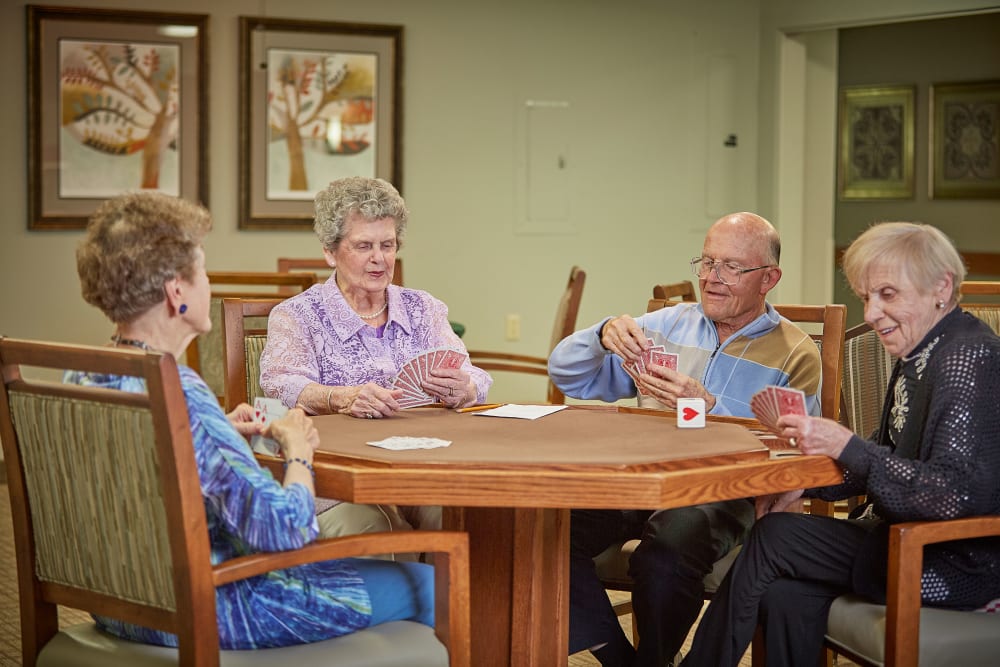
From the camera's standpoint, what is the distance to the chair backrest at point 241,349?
2932 millimetres

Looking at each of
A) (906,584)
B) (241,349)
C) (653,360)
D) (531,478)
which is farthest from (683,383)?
(241,349)

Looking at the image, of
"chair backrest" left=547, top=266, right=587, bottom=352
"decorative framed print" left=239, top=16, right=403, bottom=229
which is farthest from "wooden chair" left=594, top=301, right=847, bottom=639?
"decorative framed print" left=239, top=16, right=403, bottom=229

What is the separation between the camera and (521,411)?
8.61 ft

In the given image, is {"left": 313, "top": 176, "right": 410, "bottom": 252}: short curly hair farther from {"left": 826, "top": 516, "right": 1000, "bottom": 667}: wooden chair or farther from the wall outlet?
the wall outlet

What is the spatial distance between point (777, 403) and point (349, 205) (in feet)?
4.10

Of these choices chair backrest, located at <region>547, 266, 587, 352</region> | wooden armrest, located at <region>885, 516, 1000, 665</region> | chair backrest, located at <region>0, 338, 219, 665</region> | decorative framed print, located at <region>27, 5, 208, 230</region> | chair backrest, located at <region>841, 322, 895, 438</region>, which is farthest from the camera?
decorative framed print, located at <region>27, 5, 208, 230</region>

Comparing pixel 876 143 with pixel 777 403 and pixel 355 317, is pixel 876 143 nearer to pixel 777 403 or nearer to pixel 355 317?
pixel 355 317

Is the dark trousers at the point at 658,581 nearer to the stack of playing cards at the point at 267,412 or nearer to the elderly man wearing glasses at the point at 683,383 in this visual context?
the elderly man wearing glasses at the point at 683,383

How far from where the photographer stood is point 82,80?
558cm

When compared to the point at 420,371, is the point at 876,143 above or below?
above

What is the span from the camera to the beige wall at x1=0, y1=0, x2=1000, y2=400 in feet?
19.2

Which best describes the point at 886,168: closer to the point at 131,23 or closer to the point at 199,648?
the point at 131,23

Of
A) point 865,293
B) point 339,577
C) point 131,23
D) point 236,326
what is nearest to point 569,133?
point 131,23

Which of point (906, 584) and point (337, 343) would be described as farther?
point (337, 343)
